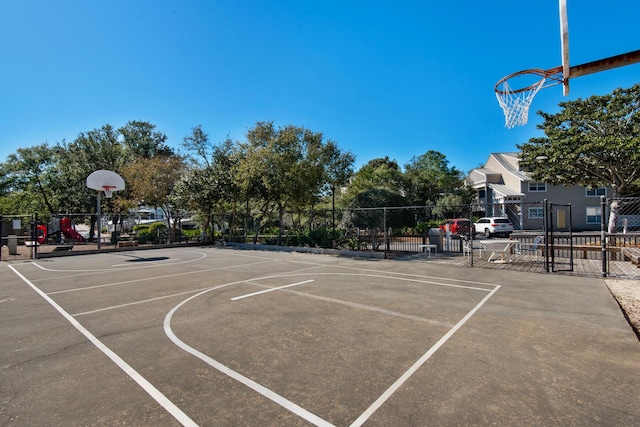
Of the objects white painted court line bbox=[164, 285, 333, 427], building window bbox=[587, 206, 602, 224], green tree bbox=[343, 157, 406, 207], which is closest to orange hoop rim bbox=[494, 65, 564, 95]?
white painted court line bbox=[164, 285, 333, 427]

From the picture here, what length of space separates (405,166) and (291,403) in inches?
1638

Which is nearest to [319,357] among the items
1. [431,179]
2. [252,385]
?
[252,385]

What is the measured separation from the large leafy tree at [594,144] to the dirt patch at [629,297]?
19.2 m

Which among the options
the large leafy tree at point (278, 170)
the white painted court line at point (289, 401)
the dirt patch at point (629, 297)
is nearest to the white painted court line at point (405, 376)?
the white painted court line at point (289, 401)

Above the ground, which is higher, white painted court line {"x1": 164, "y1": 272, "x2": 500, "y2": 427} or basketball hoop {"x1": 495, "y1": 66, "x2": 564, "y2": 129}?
basketball hoop {"x1": 495, "y1": 66, "x2": 564, "y2": 129}

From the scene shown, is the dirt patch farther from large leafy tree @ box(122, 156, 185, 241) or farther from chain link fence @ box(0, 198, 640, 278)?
large leafy tree @ box(122, 156, 185, 241)

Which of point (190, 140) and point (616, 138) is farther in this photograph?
point (190, 140)

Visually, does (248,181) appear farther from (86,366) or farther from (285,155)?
(86,366)

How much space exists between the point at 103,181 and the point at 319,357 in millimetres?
22103

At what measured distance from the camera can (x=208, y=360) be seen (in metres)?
4.32

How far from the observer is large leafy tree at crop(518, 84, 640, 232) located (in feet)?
76.3

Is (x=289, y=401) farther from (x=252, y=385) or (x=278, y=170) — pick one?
(x=278, y=170)

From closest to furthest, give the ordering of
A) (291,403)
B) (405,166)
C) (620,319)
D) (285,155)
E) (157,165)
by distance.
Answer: (291,403) → (620,319) → (285,155) → (157,165) → (405,166)

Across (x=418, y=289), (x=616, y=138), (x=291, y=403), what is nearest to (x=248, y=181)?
(x=418, y=289)
